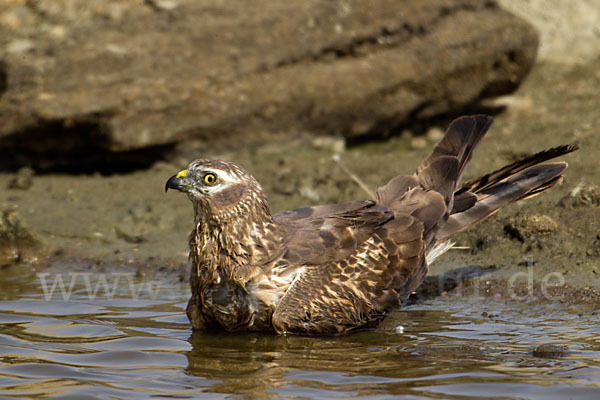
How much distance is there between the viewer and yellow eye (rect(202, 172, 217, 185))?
5680 mm

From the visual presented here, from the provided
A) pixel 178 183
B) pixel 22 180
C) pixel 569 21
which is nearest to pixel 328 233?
pixel 178 183

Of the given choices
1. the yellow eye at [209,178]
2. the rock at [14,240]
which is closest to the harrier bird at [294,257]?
the yellow eye at [209,178]

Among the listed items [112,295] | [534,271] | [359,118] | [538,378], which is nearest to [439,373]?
[538,378]

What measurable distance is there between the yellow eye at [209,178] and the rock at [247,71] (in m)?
3.57

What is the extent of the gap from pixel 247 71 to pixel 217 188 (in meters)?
3.85

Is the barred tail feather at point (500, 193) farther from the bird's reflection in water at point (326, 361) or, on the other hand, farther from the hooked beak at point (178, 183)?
the hooked beak at point (178, 183)

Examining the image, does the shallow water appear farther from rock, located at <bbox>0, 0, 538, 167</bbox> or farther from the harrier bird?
rock, located at <bbox>0, 0, 538, 167</bbox>

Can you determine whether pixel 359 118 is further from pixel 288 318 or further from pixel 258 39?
pixel 288 318

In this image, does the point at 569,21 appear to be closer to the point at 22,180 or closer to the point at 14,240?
the point at 22,180

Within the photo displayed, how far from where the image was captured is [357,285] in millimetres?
5910

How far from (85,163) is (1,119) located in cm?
104

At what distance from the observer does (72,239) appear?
26.8ft

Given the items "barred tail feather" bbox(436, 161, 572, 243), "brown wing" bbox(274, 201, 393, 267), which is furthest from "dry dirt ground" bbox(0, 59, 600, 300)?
"brown wing" bbox(274, 201, 393, 267)

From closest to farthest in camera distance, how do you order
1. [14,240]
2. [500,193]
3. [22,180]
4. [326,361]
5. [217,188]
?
[326,361], [217,188], [500,193], [14,240], [22,180]
